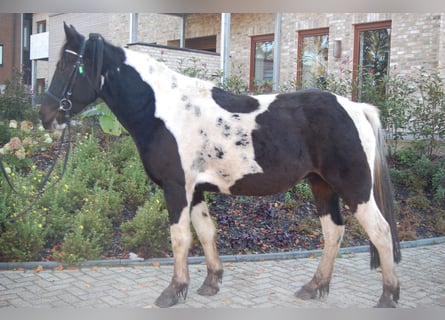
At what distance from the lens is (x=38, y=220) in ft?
18.8

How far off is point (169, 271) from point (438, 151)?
242 inches

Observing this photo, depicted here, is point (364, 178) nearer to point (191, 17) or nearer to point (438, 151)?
point (438, 151)

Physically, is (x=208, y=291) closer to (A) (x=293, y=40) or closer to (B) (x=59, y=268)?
(B) (x=59, y=268)

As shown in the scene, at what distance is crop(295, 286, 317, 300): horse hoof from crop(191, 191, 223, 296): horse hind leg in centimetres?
78

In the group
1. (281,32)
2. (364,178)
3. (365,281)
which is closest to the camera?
(364,178)

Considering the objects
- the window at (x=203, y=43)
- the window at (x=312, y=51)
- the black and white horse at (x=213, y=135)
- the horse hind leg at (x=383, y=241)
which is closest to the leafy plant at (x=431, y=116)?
the window at (x=312, y=51)

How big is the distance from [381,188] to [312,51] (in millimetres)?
8768

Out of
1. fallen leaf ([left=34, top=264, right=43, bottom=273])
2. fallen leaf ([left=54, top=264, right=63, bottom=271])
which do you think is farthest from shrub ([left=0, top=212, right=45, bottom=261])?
fallen leaf ([left=54, top=264, right=63, bottom=271])

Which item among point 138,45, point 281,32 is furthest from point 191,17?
point 138,45

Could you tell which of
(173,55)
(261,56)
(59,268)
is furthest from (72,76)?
(261,56)

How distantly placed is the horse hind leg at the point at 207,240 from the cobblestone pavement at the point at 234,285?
0.10 m

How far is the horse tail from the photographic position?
4.32 m

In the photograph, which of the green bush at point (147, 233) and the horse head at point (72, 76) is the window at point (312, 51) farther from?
the horse head at point (72, 76)

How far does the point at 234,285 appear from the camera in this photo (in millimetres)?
4859
